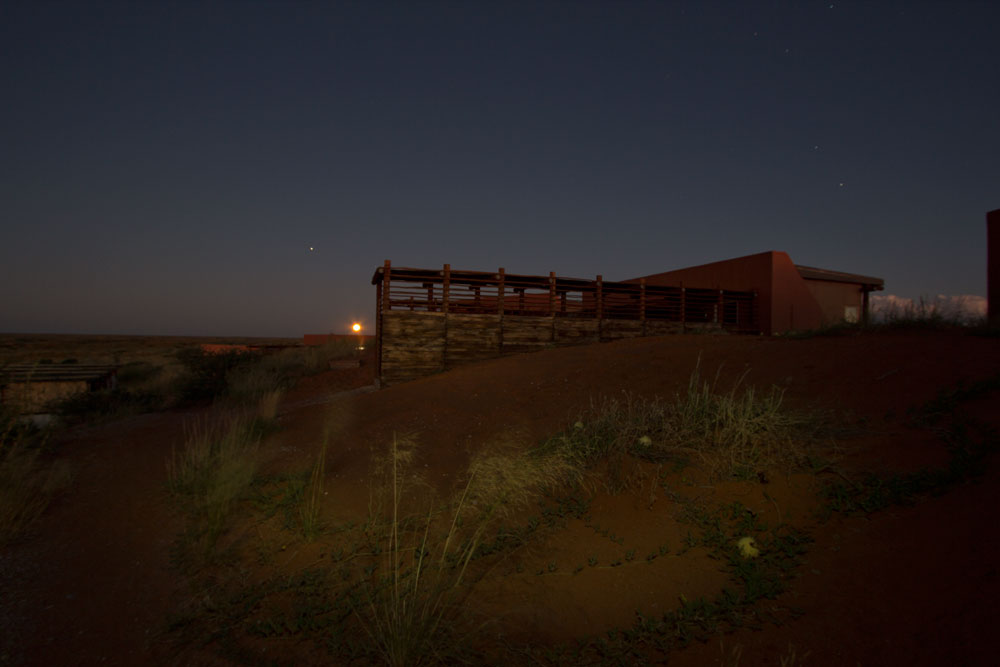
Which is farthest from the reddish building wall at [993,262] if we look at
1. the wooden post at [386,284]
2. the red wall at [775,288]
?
the wooden post at [386,284]

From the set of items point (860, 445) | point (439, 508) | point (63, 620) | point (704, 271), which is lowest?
point (63, 620)

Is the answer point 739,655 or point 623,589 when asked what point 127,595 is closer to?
point 623,589

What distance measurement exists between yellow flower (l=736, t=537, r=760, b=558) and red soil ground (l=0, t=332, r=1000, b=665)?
20cm

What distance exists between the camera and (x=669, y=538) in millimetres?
2814

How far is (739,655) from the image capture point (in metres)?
1.90

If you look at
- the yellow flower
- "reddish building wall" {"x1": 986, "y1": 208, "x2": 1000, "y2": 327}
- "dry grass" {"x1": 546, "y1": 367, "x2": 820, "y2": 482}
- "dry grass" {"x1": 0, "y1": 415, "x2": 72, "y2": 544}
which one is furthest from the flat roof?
"dry grass" {"x1": 0, "y1": 415, "x2": 72, "y2": 544}

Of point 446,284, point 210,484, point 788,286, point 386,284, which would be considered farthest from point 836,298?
point 210,484

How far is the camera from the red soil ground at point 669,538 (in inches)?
75.5

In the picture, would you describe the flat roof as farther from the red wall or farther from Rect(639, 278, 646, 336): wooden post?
Rect(639, 278, 646, 336): wooden post

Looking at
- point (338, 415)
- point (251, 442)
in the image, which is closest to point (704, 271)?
point (338, 415)

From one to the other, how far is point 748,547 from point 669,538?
432mm

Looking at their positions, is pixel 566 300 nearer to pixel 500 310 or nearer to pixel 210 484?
pixel 500 310

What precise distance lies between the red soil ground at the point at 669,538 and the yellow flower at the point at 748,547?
20 cm

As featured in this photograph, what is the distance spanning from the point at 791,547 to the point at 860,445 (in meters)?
1.37
